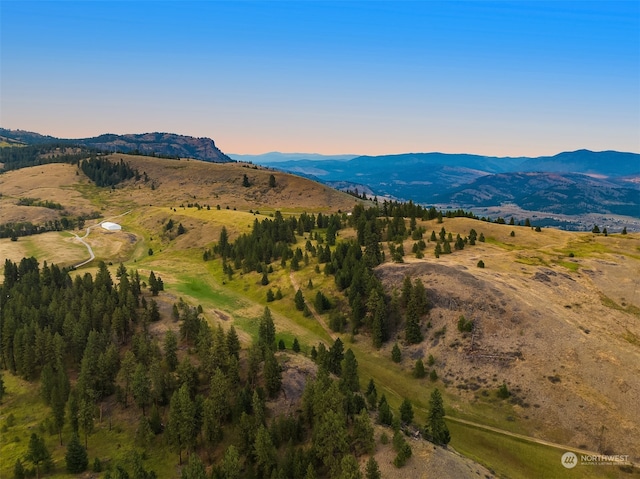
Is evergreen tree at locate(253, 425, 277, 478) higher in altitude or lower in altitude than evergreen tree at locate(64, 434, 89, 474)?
higher

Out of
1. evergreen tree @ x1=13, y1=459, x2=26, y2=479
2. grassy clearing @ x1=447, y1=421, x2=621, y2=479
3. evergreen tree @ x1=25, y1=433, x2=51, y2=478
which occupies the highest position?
grassy clearing @ x1=447, y1=421, x2=621, y2=479

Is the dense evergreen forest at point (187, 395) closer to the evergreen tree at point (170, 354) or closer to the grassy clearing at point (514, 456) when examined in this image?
the evergreen tree at point (170, 354)

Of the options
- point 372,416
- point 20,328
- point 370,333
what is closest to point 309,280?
point 370,333

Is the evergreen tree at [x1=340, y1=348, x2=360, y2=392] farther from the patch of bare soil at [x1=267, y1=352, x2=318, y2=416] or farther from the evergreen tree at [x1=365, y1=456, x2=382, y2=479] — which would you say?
the evergreen tree at [x1=365, y1=456, x2=382, y2=479]

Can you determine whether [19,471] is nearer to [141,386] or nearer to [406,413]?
[141,386]

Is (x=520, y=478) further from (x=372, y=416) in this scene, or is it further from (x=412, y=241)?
(x=412, y=241)

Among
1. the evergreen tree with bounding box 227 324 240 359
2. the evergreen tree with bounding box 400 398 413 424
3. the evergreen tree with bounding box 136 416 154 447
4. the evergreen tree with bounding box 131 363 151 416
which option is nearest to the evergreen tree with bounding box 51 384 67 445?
the evergreen tree with bounding box 131 363 151 416

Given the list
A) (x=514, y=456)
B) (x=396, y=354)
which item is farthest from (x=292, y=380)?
(x=514, y=456)
